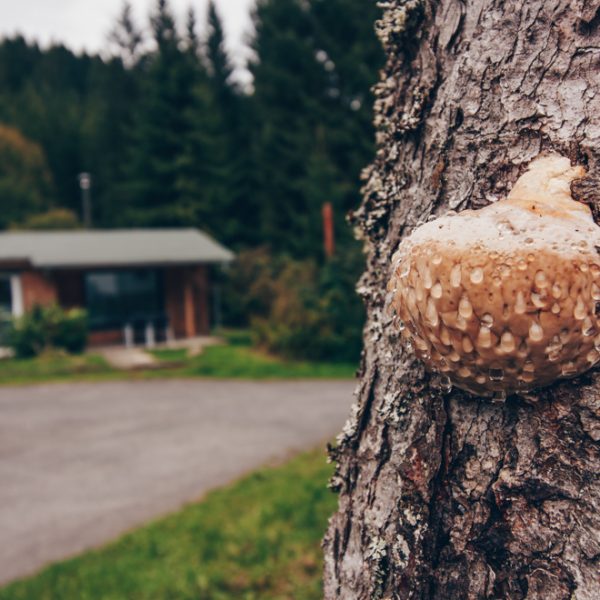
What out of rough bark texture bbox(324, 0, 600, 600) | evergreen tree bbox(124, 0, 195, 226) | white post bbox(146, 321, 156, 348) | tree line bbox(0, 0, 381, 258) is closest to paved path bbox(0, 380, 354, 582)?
rough bark texture bbox(324, 0, 600, 600)

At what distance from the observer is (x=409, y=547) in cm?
108

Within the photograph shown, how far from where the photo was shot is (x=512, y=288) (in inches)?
33.7

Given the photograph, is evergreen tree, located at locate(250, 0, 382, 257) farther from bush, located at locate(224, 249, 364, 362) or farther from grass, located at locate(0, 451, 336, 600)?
grass, located at locate(0, 451, 336, 600)

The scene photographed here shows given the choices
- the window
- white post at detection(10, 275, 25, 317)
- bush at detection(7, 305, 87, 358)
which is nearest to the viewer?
bush at detection(7, 305, 87, 358)

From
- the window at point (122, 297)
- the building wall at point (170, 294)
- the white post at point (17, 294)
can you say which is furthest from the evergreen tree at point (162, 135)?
the white post at point (17, 294)

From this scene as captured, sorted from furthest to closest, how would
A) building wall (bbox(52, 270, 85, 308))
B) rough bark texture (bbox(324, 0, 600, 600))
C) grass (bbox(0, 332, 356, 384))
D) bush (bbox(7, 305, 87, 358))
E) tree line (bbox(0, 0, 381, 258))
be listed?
tree line (bbox(0, 0, 381, 258))
building wall (bbox(52, 270, 85, 308))
bush (bbox(7, 305, 87, 358))
grass (bbox(0, 332, 356, 384))
rough bark texture (bbox(324, 0, 600, 600))

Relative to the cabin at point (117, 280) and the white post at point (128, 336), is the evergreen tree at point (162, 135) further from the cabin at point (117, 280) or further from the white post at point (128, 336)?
the white post at point (128, 336)

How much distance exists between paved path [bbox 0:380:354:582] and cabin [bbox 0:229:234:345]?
6241mm

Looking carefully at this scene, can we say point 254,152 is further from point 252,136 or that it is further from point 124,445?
point 124,445

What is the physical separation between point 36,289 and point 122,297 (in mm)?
2791

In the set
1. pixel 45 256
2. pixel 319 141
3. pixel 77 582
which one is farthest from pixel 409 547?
pixel 319 141

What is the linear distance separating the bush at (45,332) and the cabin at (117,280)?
101 centimetres

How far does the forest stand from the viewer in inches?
953

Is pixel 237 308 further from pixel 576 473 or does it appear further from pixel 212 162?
pixel 576 473
